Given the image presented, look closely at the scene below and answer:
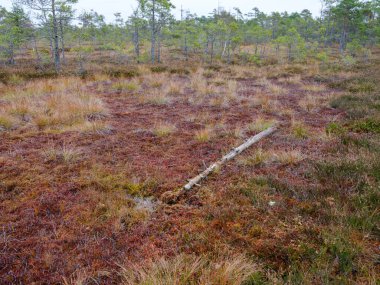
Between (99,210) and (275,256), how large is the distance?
2266mm

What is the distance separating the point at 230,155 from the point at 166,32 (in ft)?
62.6

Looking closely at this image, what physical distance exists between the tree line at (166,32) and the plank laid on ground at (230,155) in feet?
46.8

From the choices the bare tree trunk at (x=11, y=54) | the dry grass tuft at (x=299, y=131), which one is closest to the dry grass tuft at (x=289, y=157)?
the dry grass tuft at (x=299, y=131)

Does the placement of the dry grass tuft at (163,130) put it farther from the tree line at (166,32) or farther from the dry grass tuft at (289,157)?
the tree line at (166,32)

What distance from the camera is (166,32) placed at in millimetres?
21203

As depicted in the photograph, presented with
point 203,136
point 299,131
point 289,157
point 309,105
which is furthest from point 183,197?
point 309,105

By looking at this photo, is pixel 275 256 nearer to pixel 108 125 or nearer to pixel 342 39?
pixel 108 125

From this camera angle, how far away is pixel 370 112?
7441mm

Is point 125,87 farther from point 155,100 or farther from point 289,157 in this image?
point 289,157

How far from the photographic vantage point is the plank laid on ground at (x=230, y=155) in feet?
13.2

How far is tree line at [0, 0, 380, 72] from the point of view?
17.0 m

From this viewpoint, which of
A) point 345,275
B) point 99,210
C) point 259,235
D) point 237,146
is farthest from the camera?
point 237,146

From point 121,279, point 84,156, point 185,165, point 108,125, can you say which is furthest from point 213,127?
point 121,279

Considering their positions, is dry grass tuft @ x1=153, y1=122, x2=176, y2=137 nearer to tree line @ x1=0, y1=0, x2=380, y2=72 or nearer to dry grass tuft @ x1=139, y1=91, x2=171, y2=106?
dry grass tuft @ x1=139, y1=91, x2=171, y2=106
